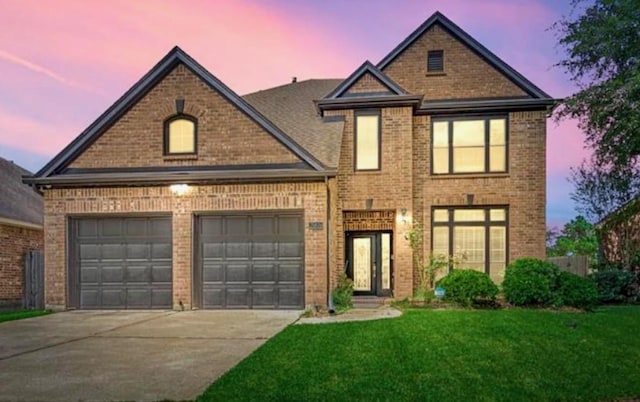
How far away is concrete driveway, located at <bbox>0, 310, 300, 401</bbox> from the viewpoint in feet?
19.0

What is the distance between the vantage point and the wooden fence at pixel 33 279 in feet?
52.5

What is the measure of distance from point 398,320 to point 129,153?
8.45 metres

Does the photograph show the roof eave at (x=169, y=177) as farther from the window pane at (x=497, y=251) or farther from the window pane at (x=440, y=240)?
the window pane at (x=497, y=251)

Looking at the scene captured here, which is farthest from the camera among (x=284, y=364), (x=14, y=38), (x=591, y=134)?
(x=14, y=38)

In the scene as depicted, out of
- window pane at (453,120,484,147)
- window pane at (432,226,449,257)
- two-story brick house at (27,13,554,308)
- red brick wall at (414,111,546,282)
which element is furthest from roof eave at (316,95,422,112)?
window pane at (432,226,449,257)

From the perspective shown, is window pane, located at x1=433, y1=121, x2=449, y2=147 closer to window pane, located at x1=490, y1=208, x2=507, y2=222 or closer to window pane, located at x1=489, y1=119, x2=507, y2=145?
window pane, located at x1=489, y1=119, x2=507, y2=145

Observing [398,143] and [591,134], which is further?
[398,143]

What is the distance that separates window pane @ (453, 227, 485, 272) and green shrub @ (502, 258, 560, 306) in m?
2.27

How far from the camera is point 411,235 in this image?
1380 cm

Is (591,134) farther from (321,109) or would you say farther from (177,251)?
(177,251)

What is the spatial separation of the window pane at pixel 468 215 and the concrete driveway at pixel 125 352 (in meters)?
5.97

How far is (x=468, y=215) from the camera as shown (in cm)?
1454

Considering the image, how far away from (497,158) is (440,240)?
3.00 metres

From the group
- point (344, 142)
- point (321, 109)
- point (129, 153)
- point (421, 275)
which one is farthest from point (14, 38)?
point (421, 275)
